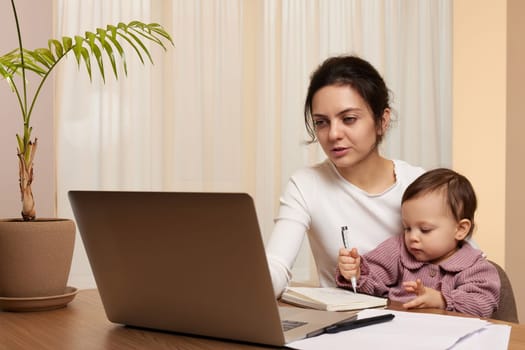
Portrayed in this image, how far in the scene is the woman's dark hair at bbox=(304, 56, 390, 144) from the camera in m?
1.94

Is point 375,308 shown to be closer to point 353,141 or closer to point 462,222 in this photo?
point 462,222

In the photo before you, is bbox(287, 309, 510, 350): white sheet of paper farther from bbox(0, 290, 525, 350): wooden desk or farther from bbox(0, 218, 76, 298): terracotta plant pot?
bbox(0, 218, 76, 298): terracotta plant pot

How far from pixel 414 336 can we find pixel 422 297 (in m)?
0.37

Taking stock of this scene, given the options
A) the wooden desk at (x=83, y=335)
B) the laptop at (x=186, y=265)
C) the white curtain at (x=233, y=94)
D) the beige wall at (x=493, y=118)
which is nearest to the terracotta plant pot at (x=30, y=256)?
the wooden desk at (x=83, y=335)

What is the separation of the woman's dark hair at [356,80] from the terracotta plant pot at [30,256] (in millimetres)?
891

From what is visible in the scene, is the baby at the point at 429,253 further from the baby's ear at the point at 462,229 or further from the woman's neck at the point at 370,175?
the woman's neck at the point at 370,175

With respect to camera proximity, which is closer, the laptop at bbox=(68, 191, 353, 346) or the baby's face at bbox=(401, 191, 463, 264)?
the laptop at bbox=(68, 191, 353, 346)

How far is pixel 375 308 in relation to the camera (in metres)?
1.32

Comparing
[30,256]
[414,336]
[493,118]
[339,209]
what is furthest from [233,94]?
[414,336]

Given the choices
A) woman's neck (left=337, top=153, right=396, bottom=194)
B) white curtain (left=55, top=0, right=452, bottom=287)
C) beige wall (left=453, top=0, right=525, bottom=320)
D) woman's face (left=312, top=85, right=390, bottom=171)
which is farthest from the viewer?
beige wall (left=453, top=0, right=525, bottom=320)

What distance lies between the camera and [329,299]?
4.50ft

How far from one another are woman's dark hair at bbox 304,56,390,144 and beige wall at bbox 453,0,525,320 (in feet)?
6.34

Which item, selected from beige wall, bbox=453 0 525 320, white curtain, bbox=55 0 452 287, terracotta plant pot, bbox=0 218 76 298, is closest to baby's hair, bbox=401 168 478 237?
terracotta plant pot, bbox=0 218 76 298

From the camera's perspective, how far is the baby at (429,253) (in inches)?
62.4
